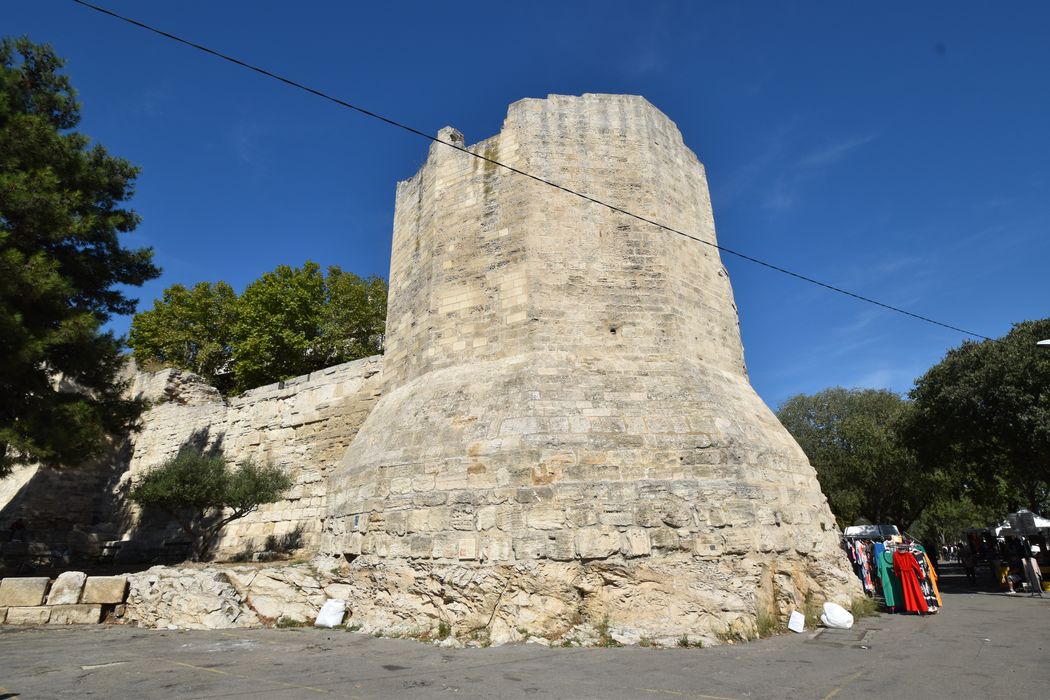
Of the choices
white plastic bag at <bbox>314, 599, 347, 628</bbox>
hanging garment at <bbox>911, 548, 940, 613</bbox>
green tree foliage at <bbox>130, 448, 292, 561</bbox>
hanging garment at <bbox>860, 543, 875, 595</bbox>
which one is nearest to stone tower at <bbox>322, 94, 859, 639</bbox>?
white plastic bag at <bbox>314, 599, 347, 628</bbox>

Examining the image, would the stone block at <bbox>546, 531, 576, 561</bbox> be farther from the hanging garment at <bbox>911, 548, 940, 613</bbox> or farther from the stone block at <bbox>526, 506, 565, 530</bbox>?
the hanging garment at <bbox>911, 548, 940, 613</bbox>

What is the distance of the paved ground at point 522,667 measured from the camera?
4.64 m

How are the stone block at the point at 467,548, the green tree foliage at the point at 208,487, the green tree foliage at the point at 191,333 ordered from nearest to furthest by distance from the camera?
the stone block at the point at 467,548, the green tree foliage at the point at 208,487, the green tree foliage at the point at 191,333

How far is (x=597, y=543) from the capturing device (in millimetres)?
6688

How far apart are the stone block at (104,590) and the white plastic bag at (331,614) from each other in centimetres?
325

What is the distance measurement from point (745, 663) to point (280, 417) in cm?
1143

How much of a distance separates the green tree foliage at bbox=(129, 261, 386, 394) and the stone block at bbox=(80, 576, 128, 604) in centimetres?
1428

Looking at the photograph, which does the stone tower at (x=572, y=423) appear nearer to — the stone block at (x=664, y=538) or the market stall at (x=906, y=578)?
the stone block at (x=664, y=538)

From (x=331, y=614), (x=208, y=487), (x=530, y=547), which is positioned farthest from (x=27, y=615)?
(x=530, y=547)

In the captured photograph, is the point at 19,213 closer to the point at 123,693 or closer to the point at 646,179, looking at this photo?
the point at 123,693

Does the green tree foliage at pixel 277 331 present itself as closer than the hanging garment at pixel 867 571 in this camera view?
No

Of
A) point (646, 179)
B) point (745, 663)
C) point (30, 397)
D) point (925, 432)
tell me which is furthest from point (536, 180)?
point (925, 432)

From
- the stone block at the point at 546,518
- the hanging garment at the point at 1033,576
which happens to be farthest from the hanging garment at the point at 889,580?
the stone block at the point at 546,518

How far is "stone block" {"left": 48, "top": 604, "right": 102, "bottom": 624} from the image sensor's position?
8188 millimetres
